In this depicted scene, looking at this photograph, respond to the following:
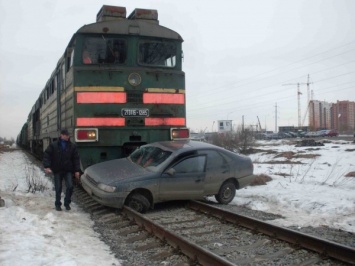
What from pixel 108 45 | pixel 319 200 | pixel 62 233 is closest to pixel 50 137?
pixel 108 45

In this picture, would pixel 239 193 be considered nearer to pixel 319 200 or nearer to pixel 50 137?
pixel 319 200

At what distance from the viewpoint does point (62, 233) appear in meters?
5.55

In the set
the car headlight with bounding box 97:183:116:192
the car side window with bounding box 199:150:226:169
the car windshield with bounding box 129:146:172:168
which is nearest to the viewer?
the car headlight with bounding box 97:183:116:192

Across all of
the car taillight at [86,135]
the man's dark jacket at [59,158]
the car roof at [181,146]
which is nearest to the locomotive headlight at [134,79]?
the car taillight at [86,135]

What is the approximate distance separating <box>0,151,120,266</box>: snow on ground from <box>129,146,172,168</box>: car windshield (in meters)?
1.52

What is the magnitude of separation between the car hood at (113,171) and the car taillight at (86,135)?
2.16ft

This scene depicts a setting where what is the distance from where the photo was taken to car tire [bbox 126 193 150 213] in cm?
701

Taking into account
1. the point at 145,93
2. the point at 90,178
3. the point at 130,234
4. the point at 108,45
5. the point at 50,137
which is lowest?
the point at 130,234

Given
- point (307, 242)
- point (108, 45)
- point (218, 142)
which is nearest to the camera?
point (307, 242)

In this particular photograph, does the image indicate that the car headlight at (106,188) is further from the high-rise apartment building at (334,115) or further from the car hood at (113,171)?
the high-rise apartment building at (334,115)

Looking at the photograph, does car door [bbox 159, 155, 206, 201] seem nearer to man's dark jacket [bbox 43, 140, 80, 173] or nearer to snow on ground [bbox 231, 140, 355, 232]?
snow on ground [bbox 231, 140, 355, 232]

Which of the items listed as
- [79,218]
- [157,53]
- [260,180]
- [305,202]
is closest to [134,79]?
[157,53]

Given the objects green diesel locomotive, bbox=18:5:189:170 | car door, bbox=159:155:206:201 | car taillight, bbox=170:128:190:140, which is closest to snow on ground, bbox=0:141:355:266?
car door, bbox=159:155:206:201

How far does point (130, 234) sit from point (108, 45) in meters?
4.87
